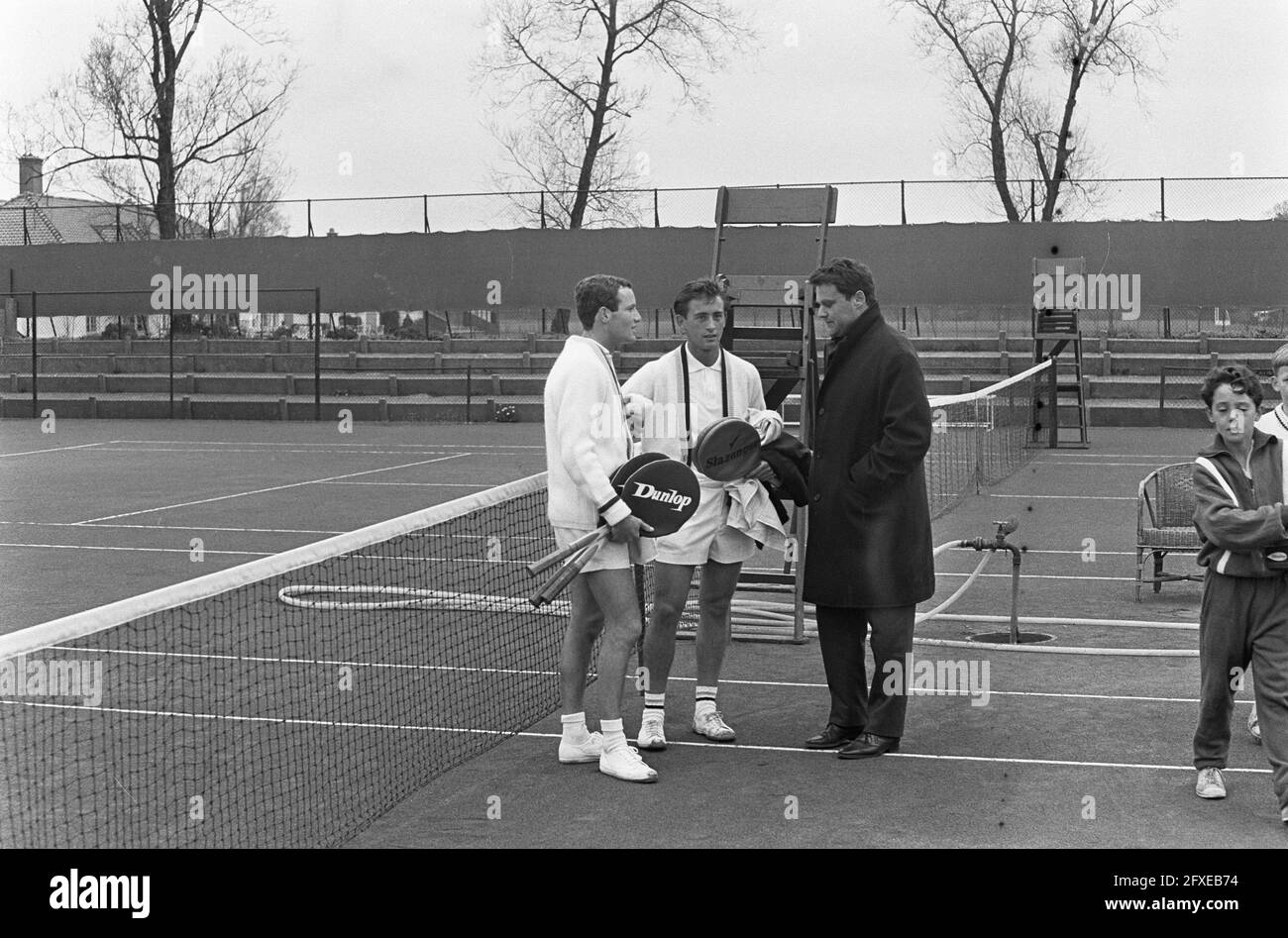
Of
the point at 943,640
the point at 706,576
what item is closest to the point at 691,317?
the point at 706,576

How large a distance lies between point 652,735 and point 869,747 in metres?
0.91

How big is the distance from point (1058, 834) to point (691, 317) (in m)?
2.65

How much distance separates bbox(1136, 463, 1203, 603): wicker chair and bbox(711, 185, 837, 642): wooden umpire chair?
8.70ft

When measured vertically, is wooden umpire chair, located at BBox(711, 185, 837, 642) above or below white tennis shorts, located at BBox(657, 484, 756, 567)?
above

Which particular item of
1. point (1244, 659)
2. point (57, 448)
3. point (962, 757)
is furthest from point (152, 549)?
point (57, 448)

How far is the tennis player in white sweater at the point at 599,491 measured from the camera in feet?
20.0

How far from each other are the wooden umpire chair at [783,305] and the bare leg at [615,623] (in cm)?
215

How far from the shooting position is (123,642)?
9094 millimetres

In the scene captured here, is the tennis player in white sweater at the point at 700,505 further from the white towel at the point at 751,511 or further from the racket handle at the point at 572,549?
the racket handle at the point at 572,549

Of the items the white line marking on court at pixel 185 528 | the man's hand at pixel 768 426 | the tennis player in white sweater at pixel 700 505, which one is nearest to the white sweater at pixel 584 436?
the tennis player in white sweater at pixel 700 505

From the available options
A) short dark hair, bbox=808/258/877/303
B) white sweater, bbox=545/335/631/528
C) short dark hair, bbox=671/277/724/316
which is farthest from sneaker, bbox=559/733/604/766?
short dark hair, bbox=808/258/877/303

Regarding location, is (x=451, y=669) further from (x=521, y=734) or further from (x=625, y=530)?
(x=625, y=530)

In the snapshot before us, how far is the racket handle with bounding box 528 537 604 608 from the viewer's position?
19.5 feet
